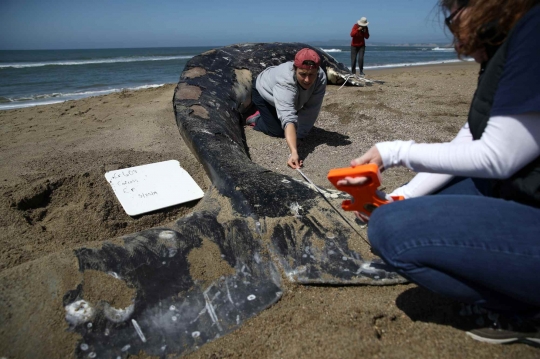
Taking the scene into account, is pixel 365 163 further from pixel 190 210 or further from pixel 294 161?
pixel 294 161

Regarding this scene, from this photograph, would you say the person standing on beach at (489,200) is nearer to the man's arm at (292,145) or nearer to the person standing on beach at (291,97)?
the man's arm at (292,145)

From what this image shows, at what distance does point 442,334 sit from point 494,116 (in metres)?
0.79

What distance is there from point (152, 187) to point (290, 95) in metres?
1.42

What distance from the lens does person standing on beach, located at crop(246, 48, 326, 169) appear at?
3088 millimetres

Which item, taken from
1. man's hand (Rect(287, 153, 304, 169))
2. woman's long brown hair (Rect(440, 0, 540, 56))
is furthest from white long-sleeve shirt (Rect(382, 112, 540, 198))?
man's hand (Rect(287, 153, 304, 169))

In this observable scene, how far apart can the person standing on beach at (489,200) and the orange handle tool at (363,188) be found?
0.03 m

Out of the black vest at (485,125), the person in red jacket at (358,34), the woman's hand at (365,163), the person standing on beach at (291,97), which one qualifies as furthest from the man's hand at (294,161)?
the person in red jacket at (358,34)

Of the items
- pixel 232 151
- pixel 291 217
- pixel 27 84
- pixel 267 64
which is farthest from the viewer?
pixel 27 84

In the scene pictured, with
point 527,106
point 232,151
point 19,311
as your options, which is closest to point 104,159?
point 232,151

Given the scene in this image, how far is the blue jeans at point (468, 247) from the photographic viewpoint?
109 cm

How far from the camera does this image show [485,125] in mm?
1162

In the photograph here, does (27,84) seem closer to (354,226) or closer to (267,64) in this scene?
(267,64)

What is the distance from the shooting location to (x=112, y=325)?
1408 millimetres

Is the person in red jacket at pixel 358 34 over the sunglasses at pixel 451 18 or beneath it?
over
